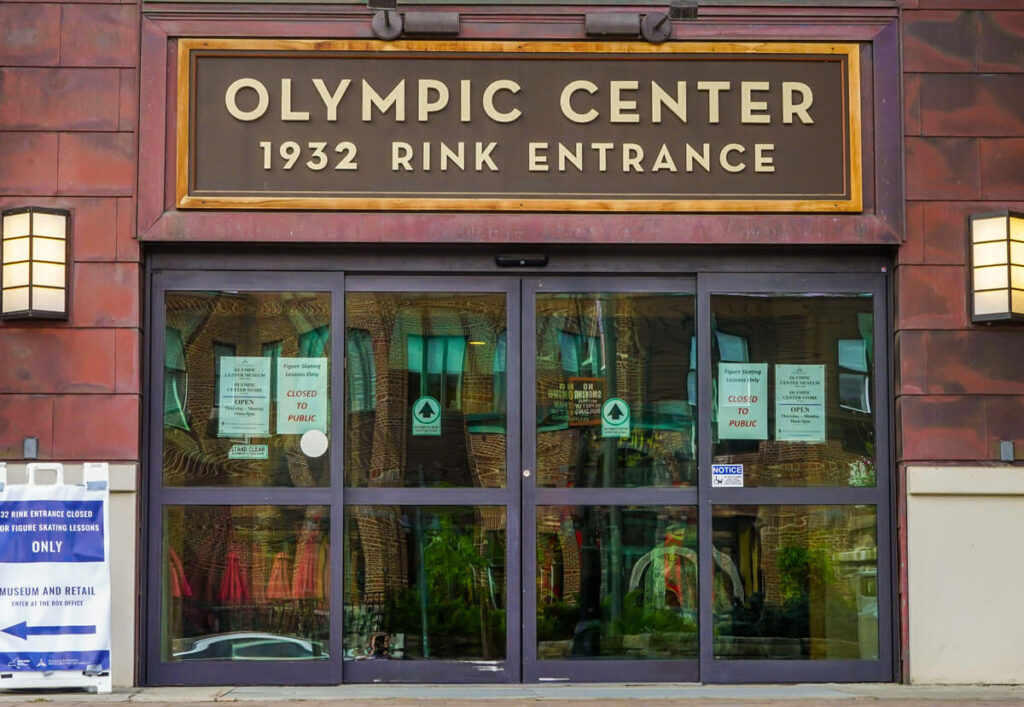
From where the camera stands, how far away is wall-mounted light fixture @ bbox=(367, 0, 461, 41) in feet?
28.3

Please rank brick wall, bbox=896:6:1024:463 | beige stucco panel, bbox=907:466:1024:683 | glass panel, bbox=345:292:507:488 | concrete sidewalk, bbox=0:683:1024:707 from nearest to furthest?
concrete sidewalk, bbox=0:683:1024:707 < beige stucco panel, bbox=907:466:1024:683 < brick wall, bbox=896:6:1024:463 < glass panel, bbox=345:292:507:488

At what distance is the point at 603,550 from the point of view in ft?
28.4

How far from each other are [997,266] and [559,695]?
3740mm

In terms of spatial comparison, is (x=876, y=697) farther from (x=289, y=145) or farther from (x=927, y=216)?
(x=289, y=145)

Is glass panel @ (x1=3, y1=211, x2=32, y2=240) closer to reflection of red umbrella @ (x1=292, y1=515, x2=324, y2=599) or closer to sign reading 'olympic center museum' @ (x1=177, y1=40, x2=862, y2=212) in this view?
sign reading 'olympic center museum' @ (x1=177, y1=40, x2=862, y2=212)

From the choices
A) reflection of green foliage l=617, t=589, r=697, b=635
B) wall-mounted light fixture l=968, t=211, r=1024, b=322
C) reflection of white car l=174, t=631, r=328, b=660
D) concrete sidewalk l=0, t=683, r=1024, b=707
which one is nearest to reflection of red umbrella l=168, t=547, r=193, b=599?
reflection of white car l=174, t=631, r=328, b=660

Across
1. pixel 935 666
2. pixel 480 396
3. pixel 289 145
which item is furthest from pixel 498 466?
pixel 935 666

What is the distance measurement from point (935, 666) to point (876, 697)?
58cm

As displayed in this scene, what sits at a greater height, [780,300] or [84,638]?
[780,300]

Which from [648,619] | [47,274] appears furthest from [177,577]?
[648,619]

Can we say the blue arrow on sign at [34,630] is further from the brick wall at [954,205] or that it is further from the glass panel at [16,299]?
the brick wall at [954,205]

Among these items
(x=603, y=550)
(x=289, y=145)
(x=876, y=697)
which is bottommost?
(x=876, y=697)

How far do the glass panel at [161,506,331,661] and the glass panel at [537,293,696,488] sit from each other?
156cm

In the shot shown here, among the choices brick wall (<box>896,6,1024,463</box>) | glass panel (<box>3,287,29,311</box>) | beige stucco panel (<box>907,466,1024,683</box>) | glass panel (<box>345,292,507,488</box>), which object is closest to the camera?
glass panel (<box>3,287,29,311</box>)
